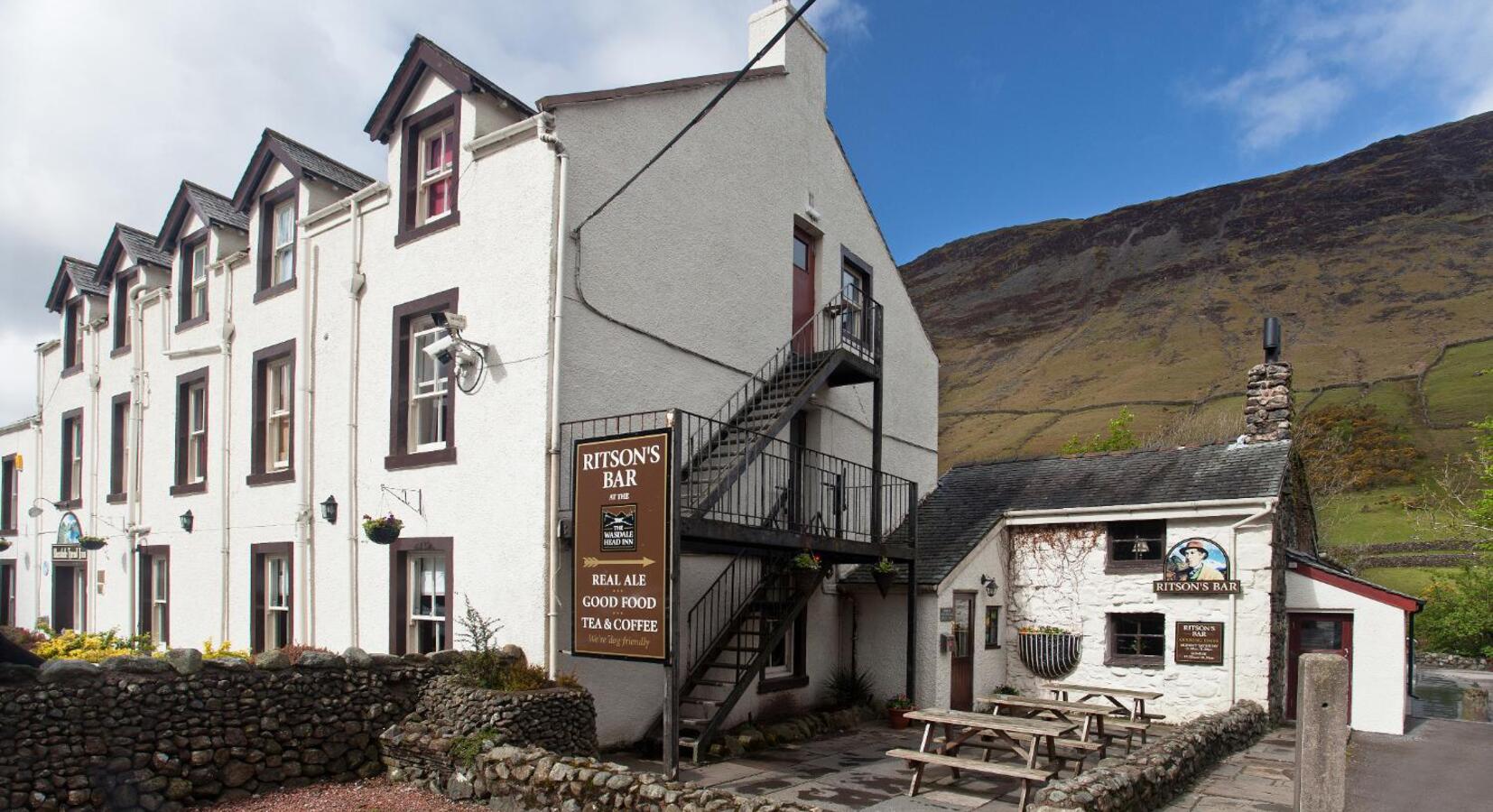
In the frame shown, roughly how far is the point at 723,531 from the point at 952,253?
18913 cm

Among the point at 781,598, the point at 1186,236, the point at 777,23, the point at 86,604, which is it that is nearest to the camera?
the point at 781,598

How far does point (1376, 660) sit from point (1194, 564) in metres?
3.03

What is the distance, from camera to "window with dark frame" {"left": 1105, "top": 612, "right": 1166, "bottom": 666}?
16250mm

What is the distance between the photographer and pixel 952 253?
7584 inches

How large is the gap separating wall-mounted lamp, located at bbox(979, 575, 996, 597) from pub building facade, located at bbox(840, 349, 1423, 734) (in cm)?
4

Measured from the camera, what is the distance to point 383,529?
11.9 meters

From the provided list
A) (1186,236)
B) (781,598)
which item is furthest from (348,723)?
(1186,236)

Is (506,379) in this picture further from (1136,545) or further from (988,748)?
(1136,545)

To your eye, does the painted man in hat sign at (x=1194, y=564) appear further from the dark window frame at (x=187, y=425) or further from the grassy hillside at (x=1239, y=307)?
the grassy hillside at (x=1239, y=307)

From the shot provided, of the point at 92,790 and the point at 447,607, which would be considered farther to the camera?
the point at 447,607

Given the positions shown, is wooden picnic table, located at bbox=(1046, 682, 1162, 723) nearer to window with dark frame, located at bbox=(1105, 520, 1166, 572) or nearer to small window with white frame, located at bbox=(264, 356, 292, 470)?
window with dark frame, located at bbox=(1105, 520, 1166, 572)

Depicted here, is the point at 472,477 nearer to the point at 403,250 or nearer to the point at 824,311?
the point at 403,250

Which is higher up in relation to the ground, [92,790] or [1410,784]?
[92,790]

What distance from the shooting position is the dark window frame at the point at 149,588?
651 inches
